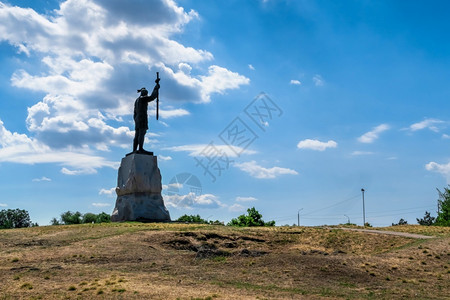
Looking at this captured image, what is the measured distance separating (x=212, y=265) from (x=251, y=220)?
16.4 metres

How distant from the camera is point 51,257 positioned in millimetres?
17250

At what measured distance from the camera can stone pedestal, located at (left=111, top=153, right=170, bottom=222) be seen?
94.6 feet

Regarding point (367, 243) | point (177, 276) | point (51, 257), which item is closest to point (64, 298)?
point (177, 276)

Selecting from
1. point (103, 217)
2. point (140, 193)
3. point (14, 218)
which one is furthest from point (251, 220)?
point (14, 218)

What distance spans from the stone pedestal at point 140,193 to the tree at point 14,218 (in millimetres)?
22621

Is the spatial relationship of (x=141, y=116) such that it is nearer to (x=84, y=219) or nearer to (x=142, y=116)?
(x=142, y=116)

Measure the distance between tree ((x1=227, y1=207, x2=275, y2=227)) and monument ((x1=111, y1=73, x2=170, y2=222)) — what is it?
5.66 m

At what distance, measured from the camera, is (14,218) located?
1896 inches

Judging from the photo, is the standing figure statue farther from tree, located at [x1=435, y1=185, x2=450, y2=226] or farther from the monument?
tree, located at [x1=435, y1=185, x2=450, y2=226]

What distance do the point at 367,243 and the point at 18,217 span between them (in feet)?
126

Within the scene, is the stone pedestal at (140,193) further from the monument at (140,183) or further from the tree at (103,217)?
the tree at (103,217)

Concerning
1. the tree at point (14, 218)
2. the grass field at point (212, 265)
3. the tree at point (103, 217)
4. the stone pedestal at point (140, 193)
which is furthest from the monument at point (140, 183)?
the tree at point (14, 218)

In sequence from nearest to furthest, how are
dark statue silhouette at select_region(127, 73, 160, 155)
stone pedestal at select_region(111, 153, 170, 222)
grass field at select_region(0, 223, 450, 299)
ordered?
grass field at select_region(0, 223, 450, 299)
stone pedestal at select_region(111, 153, 170, 222)
dark statue silhouette at select_region(127, 73, 160, 155)

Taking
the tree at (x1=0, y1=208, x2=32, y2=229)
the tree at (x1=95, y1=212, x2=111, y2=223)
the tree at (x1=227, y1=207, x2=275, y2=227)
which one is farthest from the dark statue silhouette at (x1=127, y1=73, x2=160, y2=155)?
the tree at (x1=0, y1=208, x2=32, y2=229)
